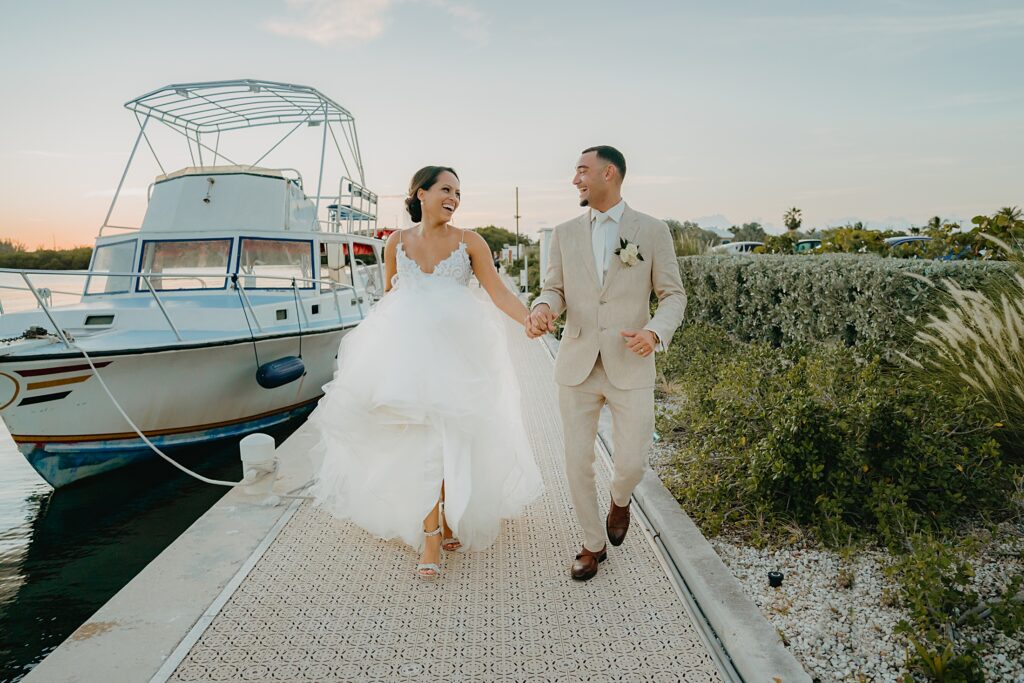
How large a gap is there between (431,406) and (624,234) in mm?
1467

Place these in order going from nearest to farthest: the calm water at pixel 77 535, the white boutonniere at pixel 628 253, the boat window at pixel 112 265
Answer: the white boutonniere at pixel 628 253, the calm water at pixel 77 535, the boat window at pixel 112 265

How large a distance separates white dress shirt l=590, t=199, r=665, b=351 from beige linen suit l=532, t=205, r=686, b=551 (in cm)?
3

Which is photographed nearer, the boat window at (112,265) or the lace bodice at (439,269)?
the lace bodice at (439,269)

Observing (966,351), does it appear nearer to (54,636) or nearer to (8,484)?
(54,636)

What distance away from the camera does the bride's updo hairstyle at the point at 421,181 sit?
404cm

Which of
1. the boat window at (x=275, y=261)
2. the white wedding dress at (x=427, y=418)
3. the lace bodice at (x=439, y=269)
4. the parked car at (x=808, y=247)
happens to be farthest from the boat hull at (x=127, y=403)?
the parked car at (x=808, y=247)

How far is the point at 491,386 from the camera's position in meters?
4.05

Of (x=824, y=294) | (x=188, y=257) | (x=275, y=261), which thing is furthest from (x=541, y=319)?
(x=188, y=257)

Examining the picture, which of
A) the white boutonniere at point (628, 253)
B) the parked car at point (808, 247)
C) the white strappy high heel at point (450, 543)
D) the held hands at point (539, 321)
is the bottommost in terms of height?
the white strappy high heel at point (450, 543)

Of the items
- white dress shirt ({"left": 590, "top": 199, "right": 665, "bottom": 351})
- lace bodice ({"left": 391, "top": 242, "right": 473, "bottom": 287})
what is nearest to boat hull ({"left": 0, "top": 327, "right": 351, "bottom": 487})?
lace bodice ({"left": 391, "top": 242, "right": 473, "bottom": 287})

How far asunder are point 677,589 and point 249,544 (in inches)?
106

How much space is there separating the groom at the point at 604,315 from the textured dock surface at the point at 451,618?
1.17ft

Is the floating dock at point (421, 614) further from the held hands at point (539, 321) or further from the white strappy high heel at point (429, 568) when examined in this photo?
the held hands at point (539, 321)

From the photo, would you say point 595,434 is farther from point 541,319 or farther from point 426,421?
point 426,421
